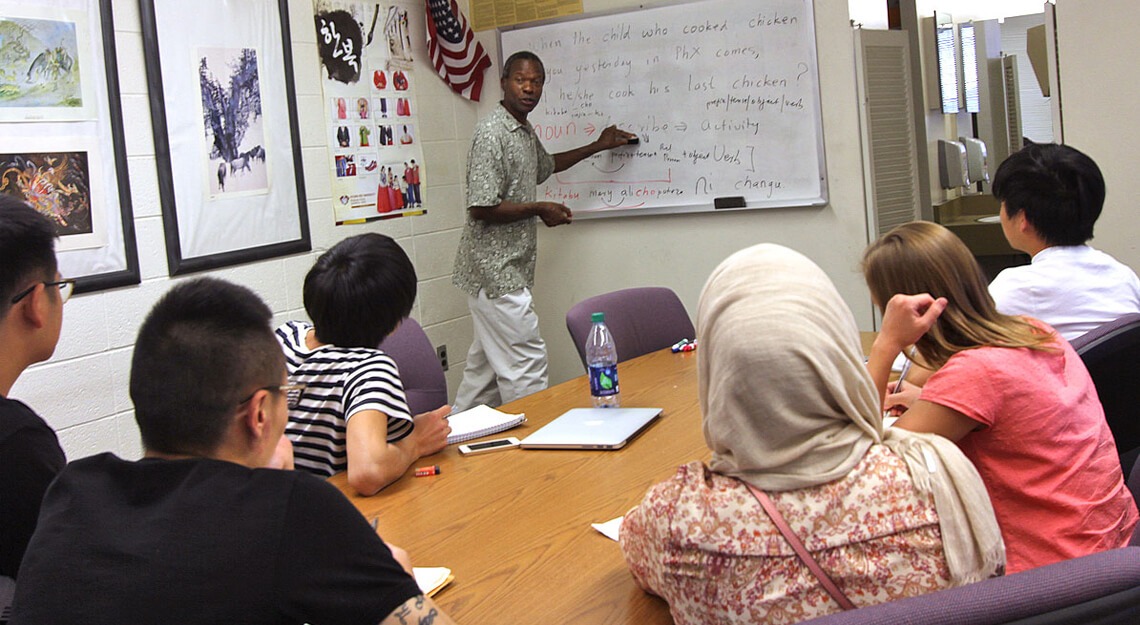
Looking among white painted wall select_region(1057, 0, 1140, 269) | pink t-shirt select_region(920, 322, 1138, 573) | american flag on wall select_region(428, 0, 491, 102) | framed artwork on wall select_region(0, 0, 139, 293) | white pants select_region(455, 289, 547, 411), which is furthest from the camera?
american flag on wall select_region(428, 0, 491, 102)

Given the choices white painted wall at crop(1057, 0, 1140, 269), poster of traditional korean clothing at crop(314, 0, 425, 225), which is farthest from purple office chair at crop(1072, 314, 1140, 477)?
poster of traditional korean clothing at crop(314, 0, 425, 225)

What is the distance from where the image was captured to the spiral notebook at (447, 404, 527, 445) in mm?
2346

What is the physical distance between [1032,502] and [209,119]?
311cm

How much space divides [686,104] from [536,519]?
10.2ft

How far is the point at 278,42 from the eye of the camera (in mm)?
4055

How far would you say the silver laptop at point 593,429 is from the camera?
7.22 ft

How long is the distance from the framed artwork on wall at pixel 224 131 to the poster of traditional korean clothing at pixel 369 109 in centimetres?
23

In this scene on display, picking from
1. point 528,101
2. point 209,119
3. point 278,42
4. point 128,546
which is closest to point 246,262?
point 209,119

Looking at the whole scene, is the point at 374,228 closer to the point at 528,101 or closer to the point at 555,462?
the point at 528,101

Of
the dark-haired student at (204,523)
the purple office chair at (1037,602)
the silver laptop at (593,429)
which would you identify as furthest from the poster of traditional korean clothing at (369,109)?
the purple office chair at (1037,602)

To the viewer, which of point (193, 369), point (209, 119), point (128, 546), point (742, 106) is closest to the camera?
point (128, 546)

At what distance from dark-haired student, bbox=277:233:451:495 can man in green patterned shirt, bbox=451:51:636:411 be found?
2157 millimetres

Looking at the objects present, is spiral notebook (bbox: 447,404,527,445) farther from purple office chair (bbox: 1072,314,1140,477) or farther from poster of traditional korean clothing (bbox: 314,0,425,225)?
poster of traditional korean clothing (bbox: 314,0,425,225)

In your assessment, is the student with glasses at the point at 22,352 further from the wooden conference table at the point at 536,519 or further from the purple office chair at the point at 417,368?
the purple office chair at the point at 417,368
